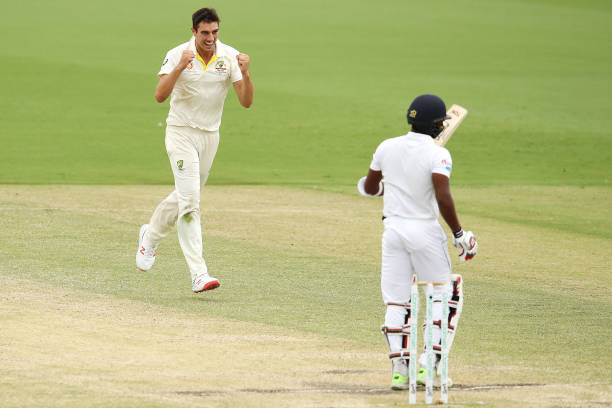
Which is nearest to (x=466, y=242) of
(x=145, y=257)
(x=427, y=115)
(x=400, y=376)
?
(x=427, y=115)

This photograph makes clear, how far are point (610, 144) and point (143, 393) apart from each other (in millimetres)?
20564

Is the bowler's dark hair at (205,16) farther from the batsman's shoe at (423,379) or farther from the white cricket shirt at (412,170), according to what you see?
the batsman's shoe at (423,379)

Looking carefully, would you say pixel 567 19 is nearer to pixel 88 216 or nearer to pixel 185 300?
pixel 88 216

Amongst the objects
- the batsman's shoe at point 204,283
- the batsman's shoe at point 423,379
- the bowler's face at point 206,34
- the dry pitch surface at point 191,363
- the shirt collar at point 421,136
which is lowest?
the dry pitch surface at point 191,363

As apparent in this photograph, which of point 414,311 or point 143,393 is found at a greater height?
point 414,311

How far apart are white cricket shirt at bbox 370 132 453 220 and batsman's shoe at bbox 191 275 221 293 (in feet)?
10.2

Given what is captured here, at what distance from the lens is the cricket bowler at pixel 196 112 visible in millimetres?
10289

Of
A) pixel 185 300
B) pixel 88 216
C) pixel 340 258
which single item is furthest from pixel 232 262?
pixel 88 216

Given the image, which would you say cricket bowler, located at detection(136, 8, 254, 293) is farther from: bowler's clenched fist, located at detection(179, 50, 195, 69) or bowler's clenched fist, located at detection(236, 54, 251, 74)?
bowler's clenched fist, located at detection(179, 50, 195, 69)

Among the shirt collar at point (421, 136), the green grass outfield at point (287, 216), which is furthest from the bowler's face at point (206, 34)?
the shirt collar at point (421, 136)

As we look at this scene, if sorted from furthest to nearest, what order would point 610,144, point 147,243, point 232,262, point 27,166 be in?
point 610,144 → point 27,166 → point 232,262 → point 147,243

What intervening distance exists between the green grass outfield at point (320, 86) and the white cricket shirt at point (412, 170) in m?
Result: 13.0

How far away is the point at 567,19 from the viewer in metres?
48.3

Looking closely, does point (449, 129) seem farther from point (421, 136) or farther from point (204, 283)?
point (204, 283)
